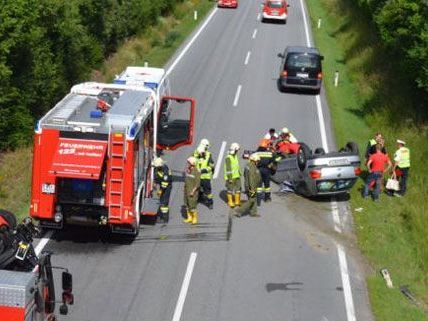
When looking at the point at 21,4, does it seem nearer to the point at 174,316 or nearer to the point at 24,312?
the point at 174,316

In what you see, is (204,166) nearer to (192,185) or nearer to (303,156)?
(192,185)

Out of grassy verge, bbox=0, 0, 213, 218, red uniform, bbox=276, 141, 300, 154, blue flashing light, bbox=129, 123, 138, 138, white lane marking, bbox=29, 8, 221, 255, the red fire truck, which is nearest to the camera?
the red fire truck

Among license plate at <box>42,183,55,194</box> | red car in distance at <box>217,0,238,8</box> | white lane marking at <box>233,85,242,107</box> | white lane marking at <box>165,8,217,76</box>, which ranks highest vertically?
license plate at <box>42,183,55,194</box>

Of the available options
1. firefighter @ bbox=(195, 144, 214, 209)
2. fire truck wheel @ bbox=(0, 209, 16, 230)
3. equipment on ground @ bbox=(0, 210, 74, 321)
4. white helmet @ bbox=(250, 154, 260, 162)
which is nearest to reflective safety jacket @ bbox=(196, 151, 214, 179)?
firefighter @ bbox=(195, 144, 214, 209)

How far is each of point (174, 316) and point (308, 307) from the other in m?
2.50

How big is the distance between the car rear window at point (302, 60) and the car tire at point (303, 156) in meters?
10.7

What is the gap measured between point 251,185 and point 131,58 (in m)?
17.7

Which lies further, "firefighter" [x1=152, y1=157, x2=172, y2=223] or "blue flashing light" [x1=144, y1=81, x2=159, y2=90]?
"blue flashing light" [x1=144, y1=81, x2=159, y2=90]

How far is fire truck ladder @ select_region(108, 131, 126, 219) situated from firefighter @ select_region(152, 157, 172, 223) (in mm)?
2227

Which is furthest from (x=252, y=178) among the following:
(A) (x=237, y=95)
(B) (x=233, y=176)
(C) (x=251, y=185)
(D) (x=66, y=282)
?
(A) (x=237, y=95)

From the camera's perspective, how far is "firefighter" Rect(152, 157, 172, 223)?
15383 millimetres

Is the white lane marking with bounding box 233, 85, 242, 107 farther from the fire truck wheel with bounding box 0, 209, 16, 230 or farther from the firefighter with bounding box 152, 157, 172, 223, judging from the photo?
the fire truck wheel with bounding box 0, 209, 16, 230

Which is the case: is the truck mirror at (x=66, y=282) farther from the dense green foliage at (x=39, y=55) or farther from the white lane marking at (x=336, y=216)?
the dense green foliage at (x=39, y=55)

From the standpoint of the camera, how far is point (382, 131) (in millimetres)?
23031
